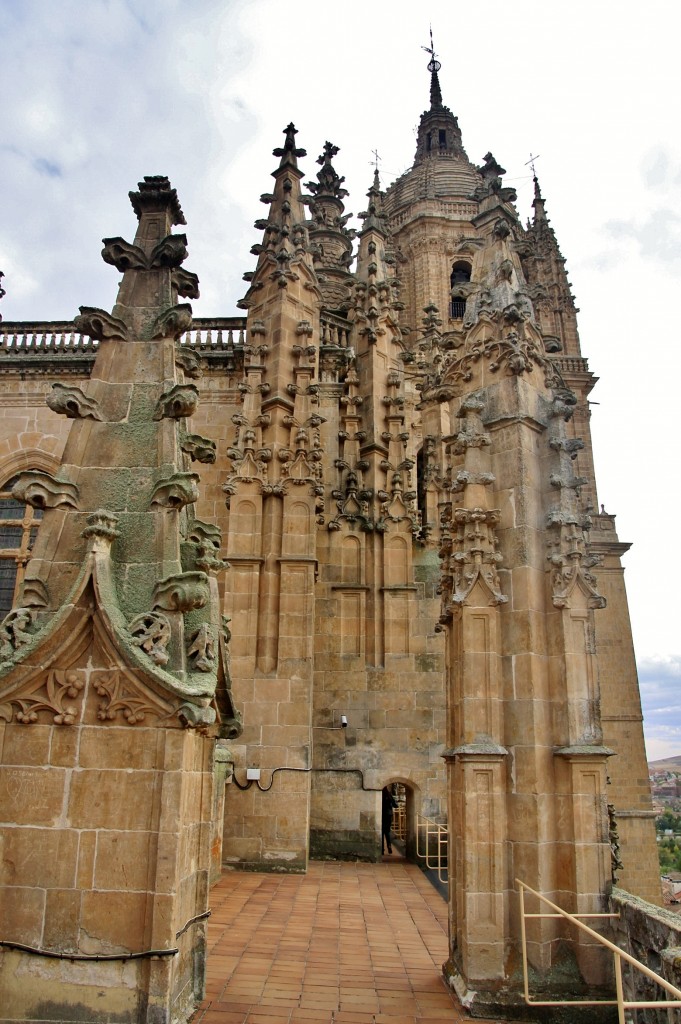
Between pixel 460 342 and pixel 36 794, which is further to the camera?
pixel 460 342

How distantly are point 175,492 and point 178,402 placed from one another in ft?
2.70

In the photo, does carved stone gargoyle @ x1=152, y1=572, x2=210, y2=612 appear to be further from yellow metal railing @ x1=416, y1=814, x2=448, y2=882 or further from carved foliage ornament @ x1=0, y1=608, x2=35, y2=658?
yellow metal railing @ x1=416, y1=814, x2=448, y2=882

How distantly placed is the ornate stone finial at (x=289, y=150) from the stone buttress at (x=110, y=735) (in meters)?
12.7

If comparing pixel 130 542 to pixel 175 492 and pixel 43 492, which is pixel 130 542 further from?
pixel 43 492

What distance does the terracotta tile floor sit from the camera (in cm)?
575

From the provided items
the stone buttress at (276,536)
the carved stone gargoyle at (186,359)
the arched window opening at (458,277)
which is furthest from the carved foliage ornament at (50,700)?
the arched window opening at (458,277)

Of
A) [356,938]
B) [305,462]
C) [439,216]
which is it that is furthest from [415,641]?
[439,216]

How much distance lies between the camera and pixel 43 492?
5734 millimetres

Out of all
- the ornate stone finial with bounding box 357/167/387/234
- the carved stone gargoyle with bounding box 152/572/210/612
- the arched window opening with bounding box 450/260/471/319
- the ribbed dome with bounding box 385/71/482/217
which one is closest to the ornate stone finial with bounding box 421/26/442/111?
the ribbed dome with bounding box 385/71/482/217

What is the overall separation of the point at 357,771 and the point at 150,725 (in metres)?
9.58

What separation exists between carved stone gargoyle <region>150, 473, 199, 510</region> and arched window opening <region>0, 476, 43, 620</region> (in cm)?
1059

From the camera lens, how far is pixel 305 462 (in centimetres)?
1427

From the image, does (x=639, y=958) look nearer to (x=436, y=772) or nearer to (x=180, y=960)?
(x=180, y=960)

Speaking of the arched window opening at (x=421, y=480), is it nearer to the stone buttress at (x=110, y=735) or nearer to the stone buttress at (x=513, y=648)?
the stone buttress at (x=513, y=648)
